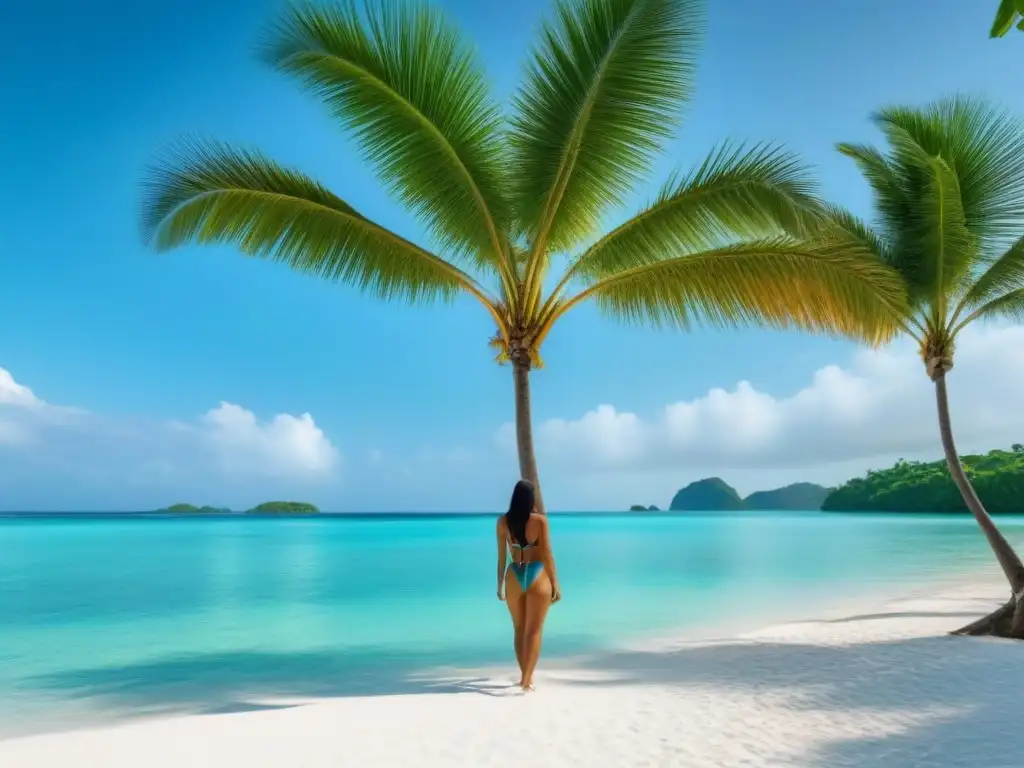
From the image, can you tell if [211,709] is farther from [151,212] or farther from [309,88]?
[309,88]

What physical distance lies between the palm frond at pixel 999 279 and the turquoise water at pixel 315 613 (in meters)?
5.14

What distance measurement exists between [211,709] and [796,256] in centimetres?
620

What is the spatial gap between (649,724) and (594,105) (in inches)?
190

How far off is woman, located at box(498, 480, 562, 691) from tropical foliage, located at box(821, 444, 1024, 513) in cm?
4273

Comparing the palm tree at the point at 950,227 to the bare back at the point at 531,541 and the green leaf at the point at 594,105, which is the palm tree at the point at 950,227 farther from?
the bare back at the point at 531,541

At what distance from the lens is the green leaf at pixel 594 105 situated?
6.28 metres

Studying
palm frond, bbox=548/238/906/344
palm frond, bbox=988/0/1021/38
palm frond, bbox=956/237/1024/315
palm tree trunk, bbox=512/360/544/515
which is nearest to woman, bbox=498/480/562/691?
palm tree trunk, bbox=512/360/544/515

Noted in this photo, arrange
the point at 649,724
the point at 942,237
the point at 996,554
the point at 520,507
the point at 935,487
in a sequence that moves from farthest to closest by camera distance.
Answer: the point at 935,487
the point at 942,237
the point at 996,554
the point at 520,507
the point at 649,724

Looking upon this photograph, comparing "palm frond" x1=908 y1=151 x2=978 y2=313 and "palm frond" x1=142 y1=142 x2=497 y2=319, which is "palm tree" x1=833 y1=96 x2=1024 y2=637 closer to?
"palm frond" x1=908 y1=151 x2=978 y2=313

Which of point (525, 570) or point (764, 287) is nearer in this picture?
point (525, 570)

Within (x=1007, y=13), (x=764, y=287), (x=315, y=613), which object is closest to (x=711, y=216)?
(x=764, y=287)

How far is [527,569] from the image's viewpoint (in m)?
5.20

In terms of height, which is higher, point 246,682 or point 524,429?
point 524,429

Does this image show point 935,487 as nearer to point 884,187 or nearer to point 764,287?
point 884,187
